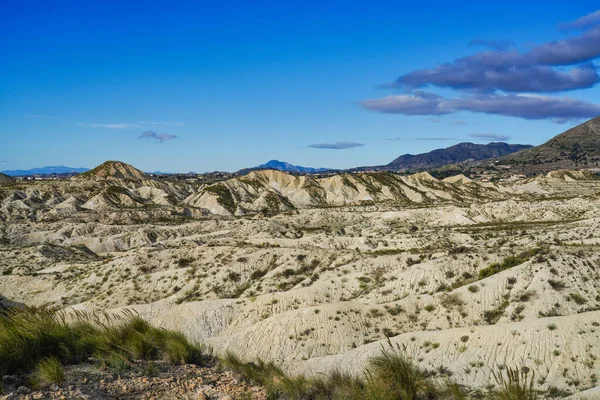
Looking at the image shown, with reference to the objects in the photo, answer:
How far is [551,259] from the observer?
24.2 metres

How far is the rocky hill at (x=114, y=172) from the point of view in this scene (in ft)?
496

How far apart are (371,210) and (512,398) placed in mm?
96277

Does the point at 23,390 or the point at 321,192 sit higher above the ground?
the point at 321,192

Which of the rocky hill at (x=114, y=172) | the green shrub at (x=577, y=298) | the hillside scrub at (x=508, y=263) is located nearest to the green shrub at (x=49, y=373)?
the green shrub at (x=577, y=298)

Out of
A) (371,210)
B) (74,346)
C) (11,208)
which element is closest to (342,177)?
(371,210)

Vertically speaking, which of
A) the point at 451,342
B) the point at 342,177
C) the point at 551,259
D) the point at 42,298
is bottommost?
the point at 42,298

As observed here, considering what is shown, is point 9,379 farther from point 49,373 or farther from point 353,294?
point 353,294

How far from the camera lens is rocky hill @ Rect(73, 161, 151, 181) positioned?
151 meters

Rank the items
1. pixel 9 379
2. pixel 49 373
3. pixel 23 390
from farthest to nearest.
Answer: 1. pixel 49 373
2. pixel 9 379
3. pixel 23 390

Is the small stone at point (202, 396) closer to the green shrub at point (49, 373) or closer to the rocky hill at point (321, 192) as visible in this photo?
the green shrub at point (49, 373)

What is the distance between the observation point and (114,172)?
510 ft

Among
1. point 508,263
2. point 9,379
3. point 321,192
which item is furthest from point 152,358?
point 321,192

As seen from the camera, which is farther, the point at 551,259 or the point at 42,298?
the point at 42,298

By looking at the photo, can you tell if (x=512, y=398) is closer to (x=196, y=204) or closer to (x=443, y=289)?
(x=443, y=289)
